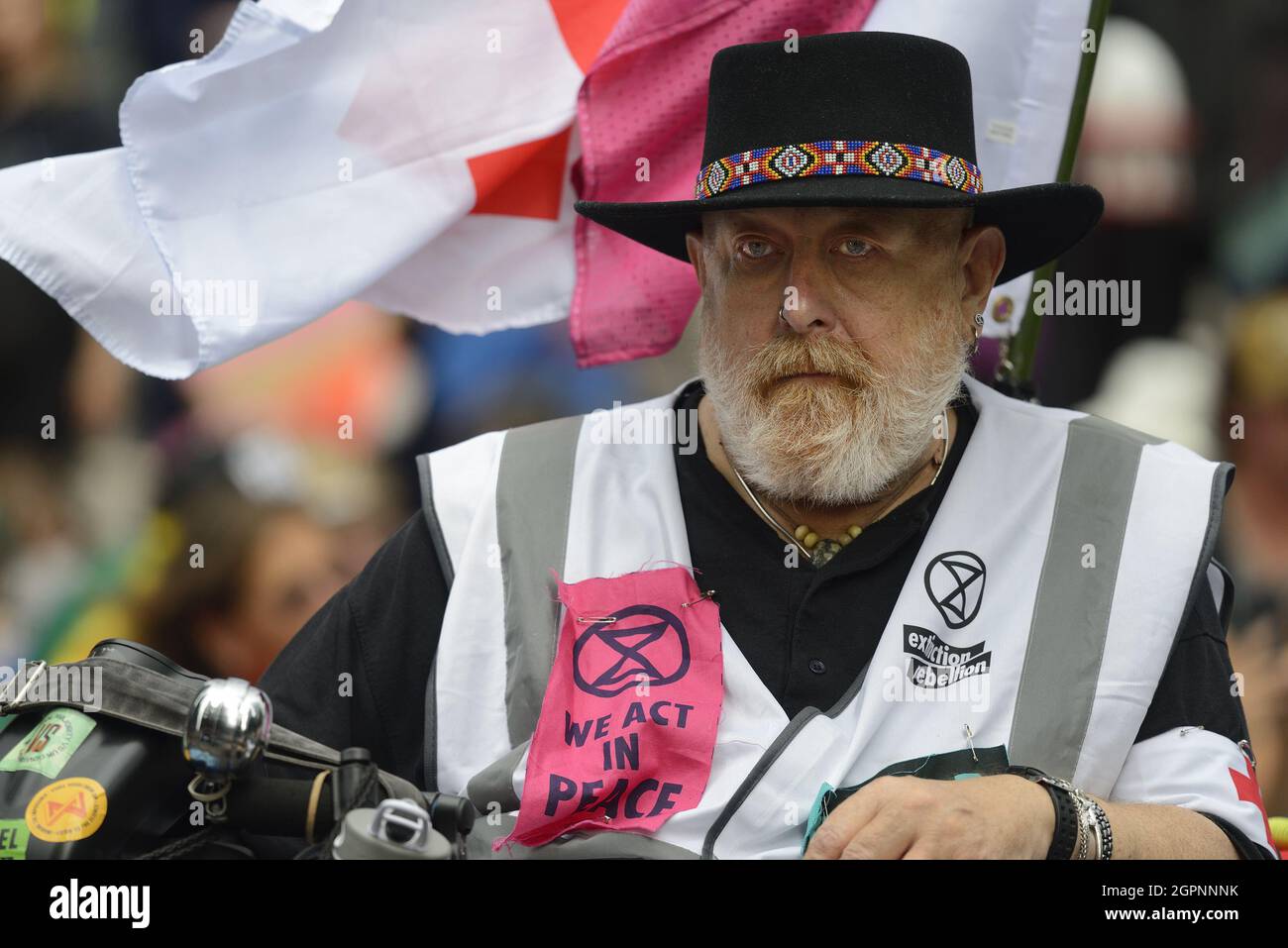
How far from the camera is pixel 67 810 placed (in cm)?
202

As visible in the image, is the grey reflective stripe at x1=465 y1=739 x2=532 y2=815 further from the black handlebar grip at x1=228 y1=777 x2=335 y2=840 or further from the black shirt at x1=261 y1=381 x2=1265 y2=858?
the black handlebar grip at x1=228 y1=777 x2=335 y2=840

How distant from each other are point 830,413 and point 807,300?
0.67ft

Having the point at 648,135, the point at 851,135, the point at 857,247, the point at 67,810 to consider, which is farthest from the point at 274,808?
the point at 648,135

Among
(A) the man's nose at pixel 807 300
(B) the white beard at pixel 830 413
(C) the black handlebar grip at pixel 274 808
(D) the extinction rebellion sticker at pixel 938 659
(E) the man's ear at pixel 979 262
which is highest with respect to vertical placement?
(E) the man's ear at pixel 979 262

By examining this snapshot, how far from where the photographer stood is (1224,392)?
Result: 479 centimetres

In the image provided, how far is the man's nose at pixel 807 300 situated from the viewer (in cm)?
271

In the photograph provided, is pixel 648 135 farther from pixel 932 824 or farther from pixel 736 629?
pixel 932 824

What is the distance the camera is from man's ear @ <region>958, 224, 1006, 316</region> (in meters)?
2.89

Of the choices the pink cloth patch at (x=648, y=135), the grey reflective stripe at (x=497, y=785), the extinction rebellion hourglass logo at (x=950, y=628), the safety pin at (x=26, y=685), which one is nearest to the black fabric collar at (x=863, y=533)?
the extinction rebellion hourglass logo at (x=950, y=628)

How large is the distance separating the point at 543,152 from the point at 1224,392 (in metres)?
2.44

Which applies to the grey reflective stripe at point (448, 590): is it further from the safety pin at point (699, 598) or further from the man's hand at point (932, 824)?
the man's hand at point (932, 824)

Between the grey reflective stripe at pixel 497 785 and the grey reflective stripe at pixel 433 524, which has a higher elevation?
the grey reflective stripe at pixel 433 524
